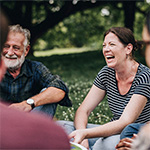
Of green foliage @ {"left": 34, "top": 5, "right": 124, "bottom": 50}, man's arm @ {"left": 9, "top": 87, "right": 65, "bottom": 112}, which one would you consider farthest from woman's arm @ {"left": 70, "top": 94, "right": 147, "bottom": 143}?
green foliage @ {"left": 34, "top": 5, "right": 124, "bottom": 50}

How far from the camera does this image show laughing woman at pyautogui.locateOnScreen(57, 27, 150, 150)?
2988 mm

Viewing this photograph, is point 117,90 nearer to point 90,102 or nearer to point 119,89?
point 119,89

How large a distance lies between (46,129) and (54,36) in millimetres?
24404

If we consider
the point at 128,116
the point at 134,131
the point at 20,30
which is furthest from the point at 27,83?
the point at 134,131

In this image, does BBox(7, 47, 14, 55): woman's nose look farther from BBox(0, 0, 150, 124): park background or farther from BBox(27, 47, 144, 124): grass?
BBox(27, 47, 144, 124): grass

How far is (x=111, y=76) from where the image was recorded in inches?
137

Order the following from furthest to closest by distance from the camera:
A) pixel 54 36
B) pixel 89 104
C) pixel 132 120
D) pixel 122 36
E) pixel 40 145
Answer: pixel 54 36, pixel 89 104, pixel 122 36, pixel 132 120, pixel 40 145

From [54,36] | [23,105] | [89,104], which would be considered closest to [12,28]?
[23,105]

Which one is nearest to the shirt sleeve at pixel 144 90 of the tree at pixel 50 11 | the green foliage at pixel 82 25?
the tree at pixel 50 11

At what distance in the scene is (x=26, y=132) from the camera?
98cm

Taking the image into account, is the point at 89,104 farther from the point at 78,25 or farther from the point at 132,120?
the point at 78,25

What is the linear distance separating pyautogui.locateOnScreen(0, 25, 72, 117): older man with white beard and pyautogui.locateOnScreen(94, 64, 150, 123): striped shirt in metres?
0.55

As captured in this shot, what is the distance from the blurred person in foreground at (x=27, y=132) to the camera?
3.17 feet

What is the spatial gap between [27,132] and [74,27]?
950 inches
